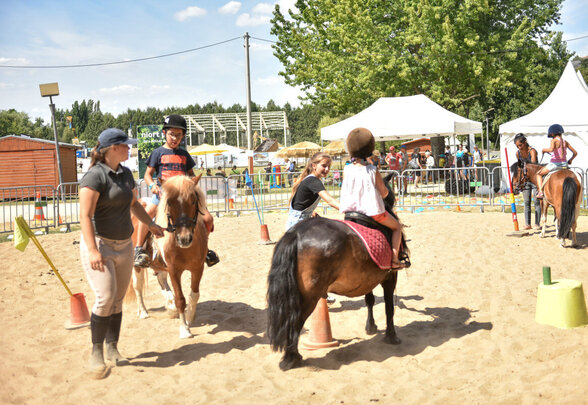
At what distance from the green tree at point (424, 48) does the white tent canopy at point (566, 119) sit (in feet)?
12.9

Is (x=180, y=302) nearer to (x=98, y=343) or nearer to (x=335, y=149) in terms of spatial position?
(x=98, y=343)

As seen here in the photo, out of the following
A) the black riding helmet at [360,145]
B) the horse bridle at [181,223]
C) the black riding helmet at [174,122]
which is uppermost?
the black riding helmet at [174,122]

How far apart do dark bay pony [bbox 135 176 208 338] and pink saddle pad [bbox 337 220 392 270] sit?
1.63 metres

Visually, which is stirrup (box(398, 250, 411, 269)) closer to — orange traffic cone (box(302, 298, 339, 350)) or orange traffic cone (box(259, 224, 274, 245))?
orange traffic cone (box(302, 298, 339, 350))

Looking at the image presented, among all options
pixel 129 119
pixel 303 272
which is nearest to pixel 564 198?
pixel 303 272

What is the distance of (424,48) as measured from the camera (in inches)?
910

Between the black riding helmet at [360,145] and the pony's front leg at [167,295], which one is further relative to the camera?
the pony's front leg at [167,295]

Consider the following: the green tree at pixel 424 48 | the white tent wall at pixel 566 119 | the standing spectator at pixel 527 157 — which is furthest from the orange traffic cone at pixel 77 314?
the green tree at pixel 424 48

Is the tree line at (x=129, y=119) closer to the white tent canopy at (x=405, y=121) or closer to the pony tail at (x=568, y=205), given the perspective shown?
the white tent canopy at (x=405, y=121)

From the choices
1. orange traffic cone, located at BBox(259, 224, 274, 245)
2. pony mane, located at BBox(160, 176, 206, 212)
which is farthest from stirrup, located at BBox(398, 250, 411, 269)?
orange traffic cone, located at BBox(259, 224, 274, 245)

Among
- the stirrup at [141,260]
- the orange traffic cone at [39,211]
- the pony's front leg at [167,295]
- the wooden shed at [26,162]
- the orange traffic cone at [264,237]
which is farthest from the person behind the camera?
the wooden shed at [26,162]

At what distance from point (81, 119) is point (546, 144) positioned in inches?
4390

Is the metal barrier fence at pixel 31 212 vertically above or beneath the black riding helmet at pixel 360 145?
beneath

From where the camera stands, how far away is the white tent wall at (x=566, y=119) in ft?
59.9
